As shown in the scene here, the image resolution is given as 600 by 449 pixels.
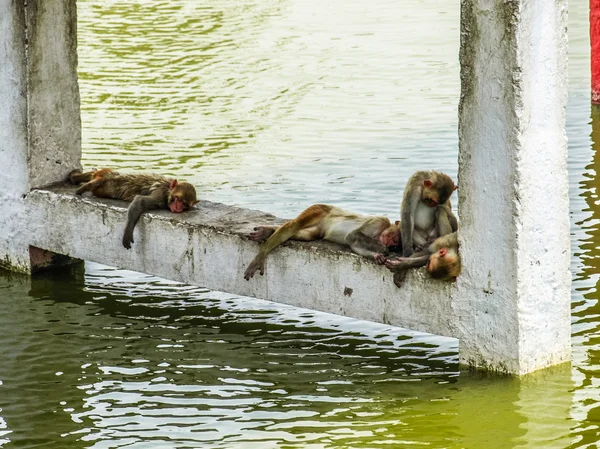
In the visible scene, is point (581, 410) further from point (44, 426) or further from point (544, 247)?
point (44, 426)

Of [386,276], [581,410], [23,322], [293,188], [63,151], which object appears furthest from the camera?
[293,188]

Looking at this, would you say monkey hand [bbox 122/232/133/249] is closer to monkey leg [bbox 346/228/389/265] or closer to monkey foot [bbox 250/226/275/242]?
monkey foot [bbox 250/226/275/242]

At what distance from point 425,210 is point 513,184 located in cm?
108

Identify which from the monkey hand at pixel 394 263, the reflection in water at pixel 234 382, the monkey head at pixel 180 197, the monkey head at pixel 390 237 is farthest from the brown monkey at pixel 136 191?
the monkey hand at pixel 394 263

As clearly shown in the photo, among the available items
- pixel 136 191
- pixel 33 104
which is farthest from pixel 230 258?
pixel 33 104

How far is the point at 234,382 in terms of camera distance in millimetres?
9289

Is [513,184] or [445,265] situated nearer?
[513,184]

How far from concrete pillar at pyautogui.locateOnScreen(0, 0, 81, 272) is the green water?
82 centimetres

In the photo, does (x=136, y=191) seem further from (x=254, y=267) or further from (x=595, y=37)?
(x=595, y=37)

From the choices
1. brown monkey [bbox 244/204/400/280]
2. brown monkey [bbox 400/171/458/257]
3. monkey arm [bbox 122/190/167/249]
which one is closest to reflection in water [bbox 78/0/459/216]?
monkey arm [bbox 122/190/167/249]

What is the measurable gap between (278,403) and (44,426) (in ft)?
4.95

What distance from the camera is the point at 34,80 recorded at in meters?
11.3

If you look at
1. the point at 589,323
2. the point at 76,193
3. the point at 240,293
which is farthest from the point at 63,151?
the point at 589,323

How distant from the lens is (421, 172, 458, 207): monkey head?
9.33 meters
